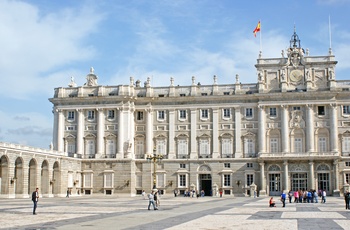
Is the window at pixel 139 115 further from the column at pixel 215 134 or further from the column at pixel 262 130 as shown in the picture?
the column at pixel 262 130

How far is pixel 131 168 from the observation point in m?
72.6

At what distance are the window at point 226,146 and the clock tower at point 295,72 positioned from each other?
808 cm

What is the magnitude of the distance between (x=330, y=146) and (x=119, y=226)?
51451mm

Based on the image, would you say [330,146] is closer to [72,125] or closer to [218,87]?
[218,87]

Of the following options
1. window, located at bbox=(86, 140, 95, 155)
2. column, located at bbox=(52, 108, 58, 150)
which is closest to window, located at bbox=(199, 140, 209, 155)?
window, located at bbox=(86, 140, 95, 155)

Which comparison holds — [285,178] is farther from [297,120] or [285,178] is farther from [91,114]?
[91,114]

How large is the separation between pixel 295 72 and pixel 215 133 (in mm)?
13467

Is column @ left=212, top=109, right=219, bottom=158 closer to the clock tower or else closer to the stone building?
the stone building

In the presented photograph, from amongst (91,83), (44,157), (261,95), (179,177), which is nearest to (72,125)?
(91,83)

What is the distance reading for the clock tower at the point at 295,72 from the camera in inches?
2813

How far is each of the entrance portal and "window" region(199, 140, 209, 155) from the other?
10.2ft

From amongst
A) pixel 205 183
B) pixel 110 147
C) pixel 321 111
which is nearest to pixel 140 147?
pixel 110 147

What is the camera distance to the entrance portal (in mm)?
72875

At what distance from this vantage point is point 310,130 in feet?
230
